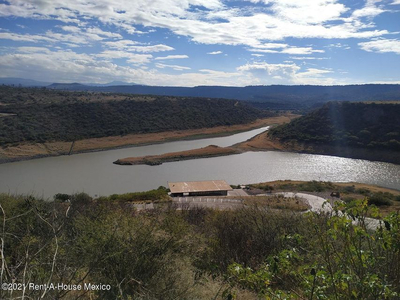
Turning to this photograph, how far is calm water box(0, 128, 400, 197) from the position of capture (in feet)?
75.5

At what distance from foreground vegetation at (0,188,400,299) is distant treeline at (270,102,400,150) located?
103ft

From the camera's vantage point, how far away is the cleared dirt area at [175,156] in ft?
99.6

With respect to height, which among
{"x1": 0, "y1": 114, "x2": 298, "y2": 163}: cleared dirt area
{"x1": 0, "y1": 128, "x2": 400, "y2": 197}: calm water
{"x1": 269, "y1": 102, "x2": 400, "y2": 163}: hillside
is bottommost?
{"x1": 0, "y1": 128, "x2": 400, "y2": 197}: calm water

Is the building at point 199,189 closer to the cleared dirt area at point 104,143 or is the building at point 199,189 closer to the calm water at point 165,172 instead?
the calm water at point 165,172

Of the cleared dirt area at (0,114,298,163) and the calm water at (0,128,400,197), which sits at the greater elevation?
the cleared dirt area at (0,114,298,163)

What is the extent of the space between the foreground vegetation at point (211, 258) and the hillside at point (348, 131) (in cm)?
3014

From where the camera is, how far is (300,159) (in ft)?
108

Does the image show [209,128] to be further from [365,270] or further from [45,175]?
[365,270]

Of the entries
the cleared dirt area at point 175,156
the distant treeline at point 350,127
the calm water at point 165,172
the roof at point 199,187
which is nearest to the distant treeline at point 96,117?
the calm water at point 165,172

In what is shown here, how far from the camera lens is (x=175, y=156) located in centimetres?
3291

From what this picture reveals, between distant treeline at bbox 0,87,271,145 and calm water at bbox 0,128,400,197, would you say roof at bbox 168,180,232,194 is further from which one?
distant treeline at bbox 0,87,271,145

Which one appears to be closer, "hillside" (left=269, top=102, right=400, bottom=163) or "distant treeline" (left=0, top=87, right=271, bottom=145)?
"hillside" (left=269, top=102, right=400, bottom=163)

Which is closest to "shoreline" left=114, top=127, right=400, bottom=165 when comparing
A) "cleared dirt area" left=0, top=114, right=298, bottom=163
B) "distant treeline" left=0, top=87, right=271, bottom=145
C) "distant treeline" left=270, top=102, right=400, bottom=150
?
"distant treeline" left=270, top=102, right=400, bottom=150

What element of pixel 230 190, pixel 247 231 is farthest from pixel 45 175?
pixel 247 231
